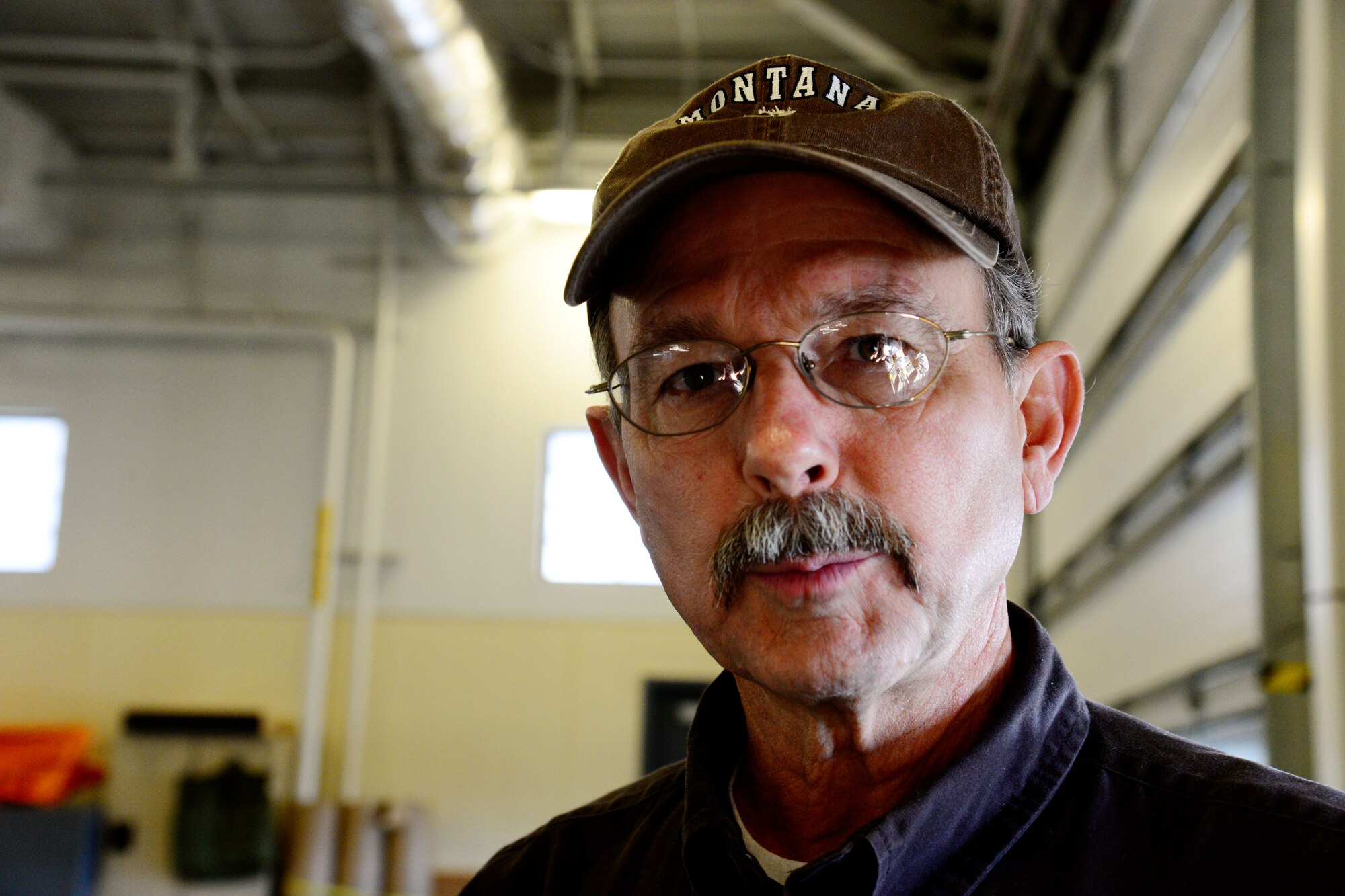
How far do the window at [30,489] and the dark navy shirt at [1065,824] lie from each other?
5.92m

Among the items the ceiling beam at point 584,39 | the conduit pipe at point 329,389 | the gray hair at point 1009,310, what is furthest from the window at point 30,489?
the gray hair at point 1009,310

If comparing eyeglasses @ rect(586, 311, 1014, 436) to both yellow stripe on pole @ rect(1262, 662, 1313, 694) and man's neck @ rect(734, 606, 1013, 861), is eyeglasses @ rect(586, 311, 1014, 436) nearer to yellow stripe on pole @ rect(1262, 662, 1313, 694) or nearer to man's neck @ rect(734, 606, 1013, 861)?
man's neck @ rect(734, 606, 1013, 861)

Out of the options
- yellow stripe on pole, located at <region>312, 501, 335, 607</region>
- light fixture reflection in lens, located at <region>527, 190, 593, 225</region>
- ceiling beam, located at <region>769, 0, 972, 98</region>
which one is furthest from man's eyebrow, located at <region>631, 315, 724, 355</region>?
yellow stripe on pole, located at <region>312, 501, 335, 607</region>

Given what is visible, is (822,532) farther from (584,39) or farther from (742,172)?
(584,39)

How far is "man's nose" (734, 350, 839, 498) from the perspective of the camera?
923 millimetres

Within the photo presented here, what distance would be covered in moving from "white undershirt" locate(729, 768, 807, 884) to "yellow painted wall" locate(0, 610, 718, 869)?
4.80m

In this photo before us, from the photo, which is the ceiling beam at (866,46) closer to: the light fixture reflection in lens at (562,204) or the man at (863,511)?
the light fixture reflection in lens at (562,204)

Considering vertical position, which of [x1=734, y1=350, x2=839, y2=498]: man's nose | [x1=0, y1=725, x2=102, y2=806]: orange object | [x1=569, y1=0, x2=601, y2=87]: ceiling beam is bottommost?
[x1=0, y1=725, x2=102, y2=806]: orange object

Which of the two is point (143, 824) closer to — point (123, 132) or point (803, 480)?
point (123, 132)

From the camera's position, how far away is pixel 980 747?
0.90m

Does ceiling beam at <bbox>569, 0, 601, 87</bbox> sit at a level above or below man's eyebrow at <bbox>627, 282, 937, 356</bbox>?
above

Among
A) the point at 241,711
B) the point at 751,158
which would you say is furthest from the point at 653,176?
the point at 241,711

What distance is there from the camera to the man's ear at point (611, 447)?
121 cm

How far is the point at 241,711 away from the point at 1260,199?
5.05 metres
